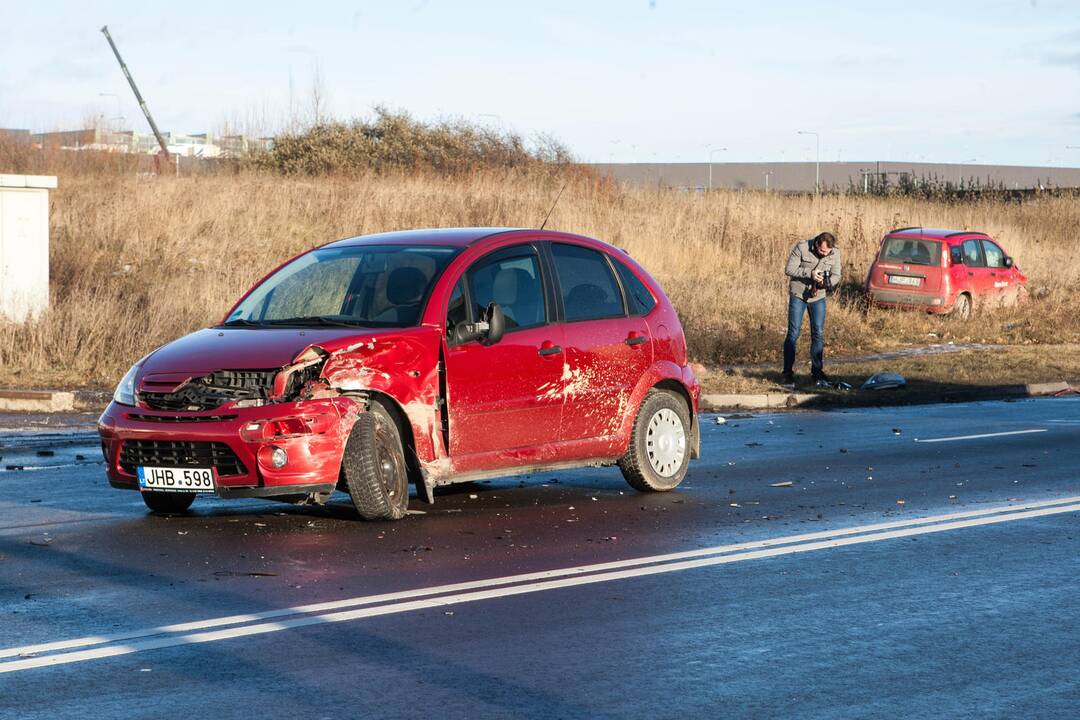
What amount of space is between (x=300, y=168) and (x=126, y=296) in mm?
17194

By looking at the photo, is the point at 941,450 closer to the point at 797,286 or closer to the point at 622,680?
the point at 797,286

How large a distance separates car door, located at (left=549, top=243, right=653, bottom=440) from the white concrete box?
10.9m

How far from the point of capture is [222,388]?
9195 millimetres

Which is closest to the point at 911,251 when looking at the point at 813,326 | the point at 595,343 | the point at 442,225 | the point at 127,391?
the point at 442,225

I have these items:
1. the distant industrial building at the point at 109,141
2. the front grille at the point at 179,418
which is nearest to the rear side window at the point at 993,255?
the distant industrial building at the point at 109,141

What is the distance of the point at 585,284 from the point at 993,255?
22.2 m

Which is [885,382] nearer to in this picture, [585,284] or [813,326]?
[813,326]

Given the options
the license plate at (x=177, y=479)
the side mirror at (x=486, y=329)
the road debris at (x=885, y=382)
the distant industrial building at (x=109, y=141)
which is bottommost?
the road debris at (x=885, y=382)

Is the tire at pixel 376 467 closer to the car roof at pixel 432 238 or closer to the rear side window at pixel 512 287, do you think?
the rear side window at pixel 512 287

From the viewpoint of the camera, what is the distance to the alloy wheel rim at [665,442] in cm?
1128

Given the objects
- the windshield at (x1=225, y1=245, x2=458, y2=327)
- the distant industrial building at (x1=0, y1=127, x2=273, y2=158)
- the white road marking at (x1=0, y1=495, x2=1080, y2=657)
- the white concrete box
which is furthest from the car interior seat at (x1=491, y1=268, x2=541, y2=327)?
the distant industrial building at (x1=0, y1=127, x2=273, y2=158)

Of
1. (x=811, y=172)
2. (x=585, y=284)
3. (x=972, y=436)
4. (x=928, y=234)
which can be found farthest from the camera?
(x=811, y=172)

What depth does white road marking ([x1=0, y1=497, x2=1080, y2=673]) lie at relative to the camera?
6414mm

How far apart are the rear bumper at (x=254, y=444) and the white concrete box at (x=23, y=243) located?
11.2 metres
